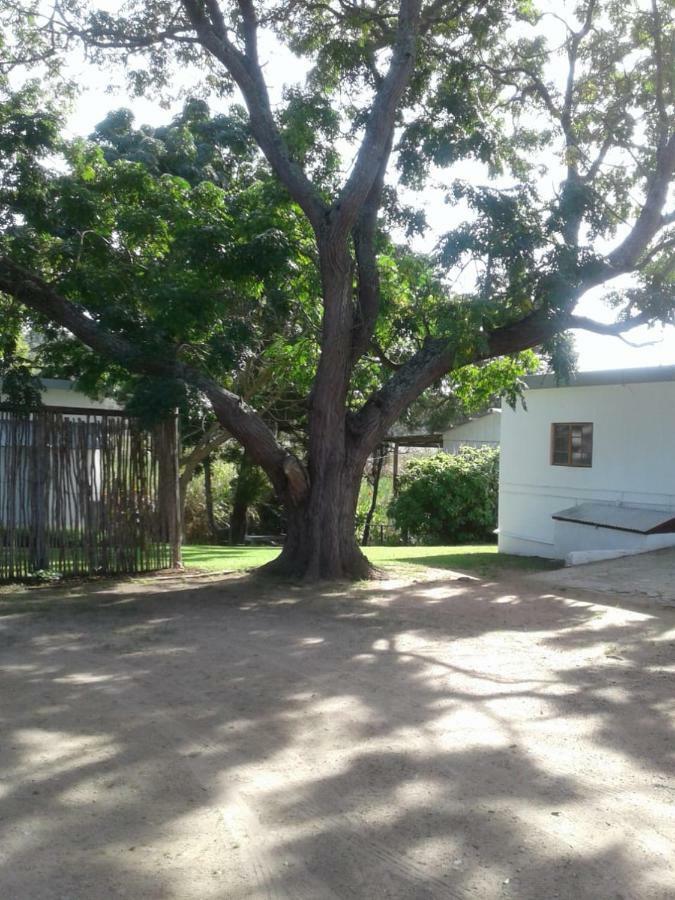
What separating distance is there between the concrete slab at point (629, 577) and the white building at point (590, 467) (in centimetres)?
80

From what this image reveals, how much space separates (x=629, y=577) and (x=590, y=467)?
498 cm

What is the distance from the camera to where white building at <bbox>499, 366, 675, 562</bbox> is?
1575 cm

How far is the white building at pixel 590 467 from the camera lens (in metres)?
15.8

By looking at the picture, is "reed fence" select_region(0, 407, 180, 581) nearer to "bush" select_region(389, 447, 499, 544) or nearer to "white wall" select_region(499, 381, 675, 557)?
"white wall" select_region(499, 381, 675, 557)

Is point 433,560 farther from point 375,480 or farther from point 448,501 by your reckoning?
point 375,480

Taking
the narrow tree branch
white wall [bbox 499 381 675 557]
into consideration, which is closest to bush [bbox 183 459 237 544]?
white wall [bbox 499 381 675 557]

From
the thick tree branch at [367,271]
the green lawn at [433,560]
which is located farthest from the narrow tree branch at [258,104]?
the green lawn at [433,560]

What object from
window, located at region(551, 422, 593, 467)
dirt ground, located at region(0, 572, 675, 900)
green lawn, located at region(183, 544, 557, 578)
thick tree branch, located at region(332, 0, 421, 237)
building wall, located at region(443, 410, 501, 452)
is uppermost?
thick tree branch, located at region(332, 0, 421, 237)

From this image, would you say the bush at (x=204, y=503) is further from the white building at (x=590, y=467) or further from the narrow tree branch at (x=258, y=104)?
the narrow tree branch at (x=258, y=104)

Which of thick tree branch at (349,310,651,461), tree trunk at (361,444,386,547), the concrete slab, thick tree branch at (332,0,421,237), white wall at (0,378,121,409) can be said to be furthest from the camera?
tree trunk at (361,444,386,547)

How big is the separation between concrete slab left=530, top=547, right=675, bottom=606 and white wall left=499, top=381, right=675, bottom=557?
1206 mm

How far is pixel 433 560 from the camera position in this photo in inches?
691

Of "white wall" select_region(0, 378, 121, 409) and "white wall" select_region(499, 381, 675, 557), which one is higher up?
"white wall" select_region(0, 378, 121, 409)

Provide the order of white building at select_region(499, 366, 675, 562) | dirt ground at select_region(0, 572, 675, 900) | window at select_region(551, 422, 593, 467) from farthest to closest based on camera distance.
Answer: window at select_region(551, 422, 593, 467)
white building at select_region(499, 366, 675, 562)
dirt ground at select_region(0, 572, 675, 900)
